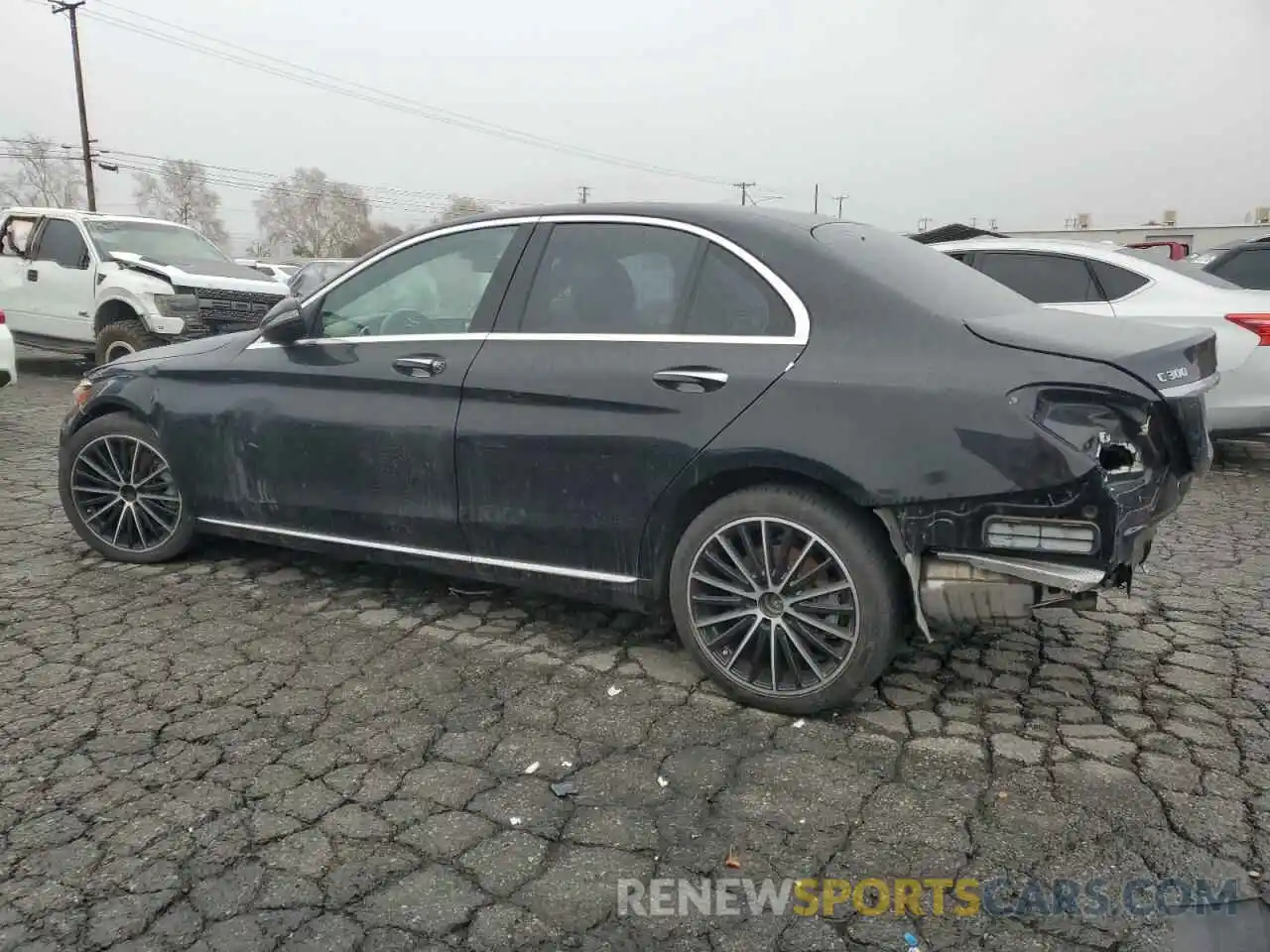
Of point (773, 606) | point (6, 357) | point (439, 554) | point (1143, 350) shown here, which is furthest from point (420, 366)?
point (6, 357)

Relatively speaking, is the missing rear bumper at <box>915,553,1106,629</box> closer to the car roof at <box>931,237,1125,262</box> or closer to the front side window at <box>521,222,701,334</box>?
the front side window at <box>521,222,701,334</box>

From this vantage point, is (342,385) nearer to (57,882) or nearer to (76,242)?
(57,882)

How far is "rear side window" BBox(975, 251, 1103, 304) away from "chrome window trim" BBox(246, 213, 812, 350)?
13.1 feet

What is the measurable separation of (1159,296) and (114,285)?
374 inches

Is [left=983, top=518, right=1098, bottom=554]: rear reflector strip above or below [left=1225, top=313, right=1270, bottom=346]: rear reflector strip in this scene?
below

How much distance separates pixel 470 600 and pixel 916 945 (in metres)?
2.49

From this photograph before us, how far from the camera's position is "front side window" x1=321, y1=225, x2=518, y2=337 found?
3.69 m

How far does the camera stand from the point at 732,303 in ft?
10.4

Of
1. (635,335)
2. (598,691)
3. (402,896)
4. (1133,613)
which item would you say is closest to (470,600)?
(598,691)

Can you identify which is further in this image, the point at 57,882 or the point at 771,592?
the point at 771,592

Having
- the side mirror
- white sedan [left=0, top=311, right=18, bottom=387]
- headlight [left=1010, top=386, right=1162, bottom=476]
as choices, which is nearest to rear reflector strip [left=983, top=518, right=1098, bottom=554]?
headlight [left=1010, top=386, right=1162, bottom=476]

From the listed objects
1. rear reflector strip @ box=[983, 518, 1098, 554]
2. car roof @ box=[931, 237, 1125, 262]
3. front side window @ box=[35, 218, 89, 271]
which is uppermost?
front side window @ box=[35, 218, 89, 271]

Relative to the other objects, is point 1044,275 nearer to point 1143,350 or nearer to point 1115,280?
point 1115,280

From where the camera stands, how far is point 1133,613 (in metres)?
3.98
